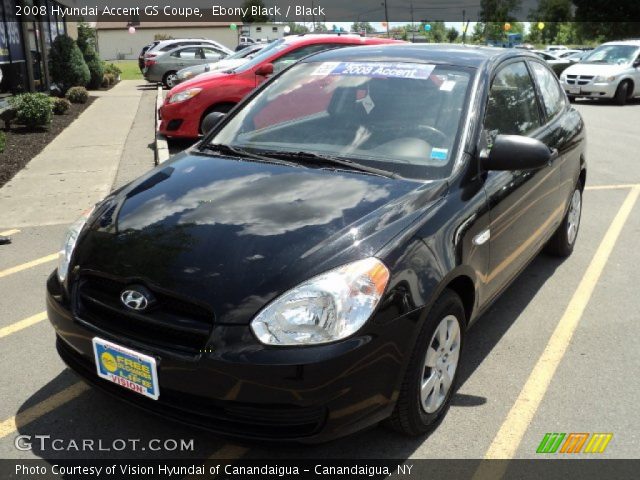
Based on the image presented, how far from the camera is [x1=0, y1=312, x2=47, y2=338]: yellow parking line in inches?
156

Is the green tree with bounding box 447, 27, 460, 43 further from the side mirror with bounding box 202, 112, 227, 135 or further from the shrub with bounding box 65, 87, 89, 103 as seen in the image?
the side mirror with bounding box 202, 112, 227, 135

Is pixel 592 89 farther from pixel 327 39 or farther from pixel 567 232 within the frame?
pixel 567 232

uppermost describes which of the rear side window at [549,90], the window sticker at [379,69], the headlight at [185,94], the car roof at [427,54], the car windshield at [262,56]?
the car roof at [427,54]

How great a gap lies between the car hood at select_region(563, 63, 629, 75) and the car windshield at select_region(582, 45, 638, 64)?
1.68 feet

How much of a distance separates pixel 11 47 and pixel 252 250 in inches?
582

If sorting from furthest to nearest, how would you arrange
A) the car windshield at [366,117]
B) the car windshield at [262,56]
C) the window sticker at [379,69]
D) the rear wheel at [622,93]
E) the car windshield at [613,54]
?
the car windshield at [613,54] → the rear wheel at [622,93] → the car windshield at [262,56] → the window sticker at [379,69] → the car windshield at [366,117]

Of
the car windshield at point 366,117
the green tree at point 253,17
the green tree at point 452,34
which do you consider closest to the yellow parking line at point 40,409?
the car windshield at point 366,117

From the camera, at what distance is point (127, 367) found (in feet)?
8.18

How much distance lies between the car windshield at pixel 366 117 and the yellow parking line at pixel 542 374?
1.25 metres

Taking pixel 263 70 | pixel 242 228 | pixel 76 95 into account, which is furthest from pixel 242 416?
pixel 76 95

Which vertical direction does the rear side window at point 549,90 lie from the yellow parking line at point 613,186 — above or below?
above

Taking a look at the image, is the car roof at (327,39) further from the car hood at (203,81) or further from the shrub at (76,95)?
the shrub at (76,95)

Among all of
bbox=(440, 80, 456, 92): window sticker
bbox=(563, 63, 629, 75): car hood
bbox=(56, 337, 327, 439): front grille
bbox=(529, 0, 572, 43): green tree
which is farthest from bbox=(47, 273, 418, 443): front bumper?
bbox=(529, 0, 572, 43): green tree

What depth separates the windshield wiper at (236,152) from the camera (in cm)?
341
